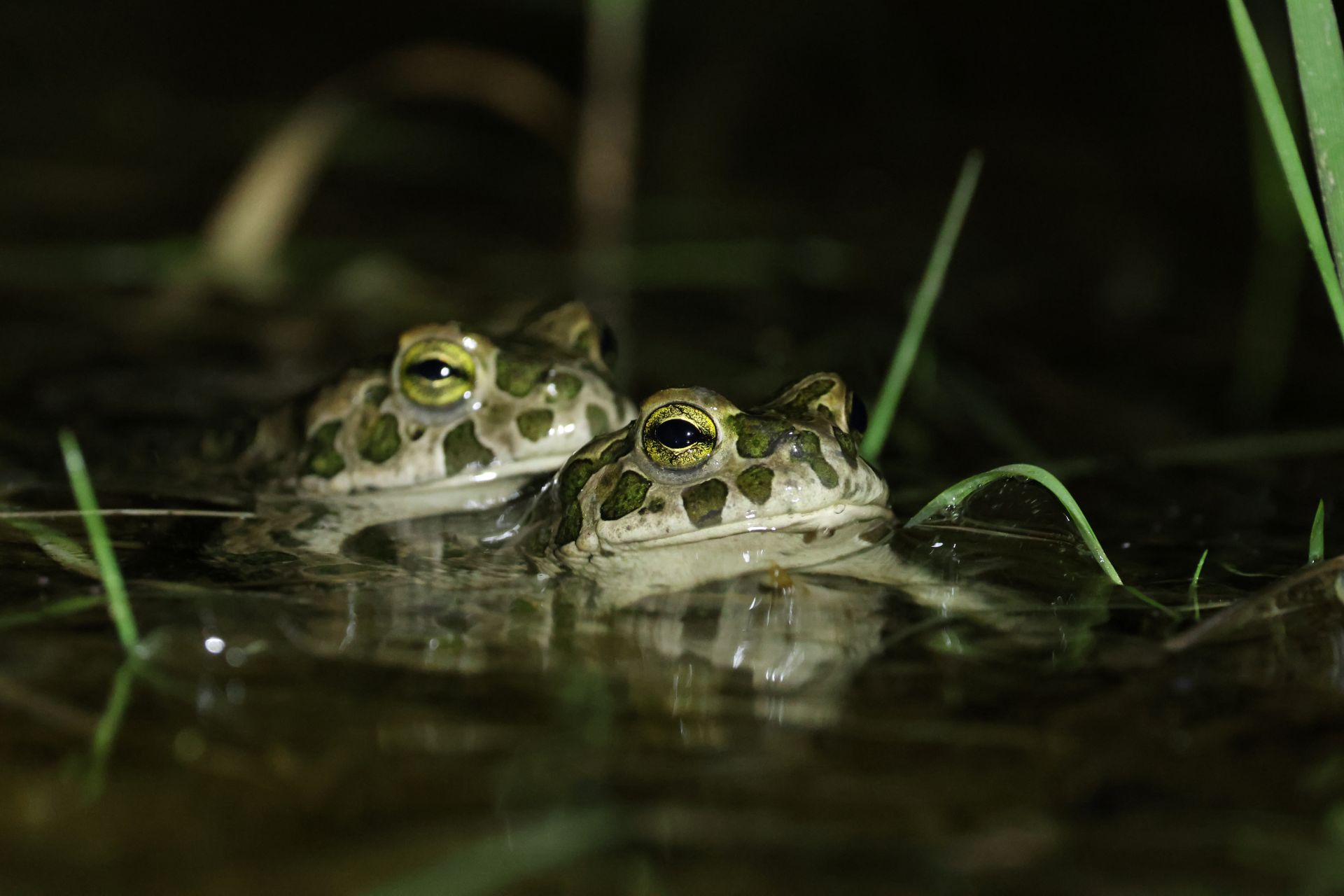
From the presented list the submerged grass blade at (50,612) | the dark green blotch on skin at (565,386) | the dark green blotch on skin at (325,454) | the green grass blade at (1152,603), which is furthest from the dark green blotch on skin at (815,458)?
the dark green blotch on skin at (325,454)

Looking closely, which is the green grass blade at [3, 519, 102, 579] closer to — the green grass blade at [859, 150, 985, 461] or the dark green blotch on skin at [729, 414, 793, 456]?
the dark green blotch on skin at [729, 414, 793, 456]

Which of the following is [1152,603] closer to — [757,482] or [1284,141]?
[757,482]

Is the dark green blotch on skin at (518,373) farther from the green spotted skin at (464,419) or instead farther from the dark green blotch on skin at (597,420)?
the dark green blotch on skin at (597,420)

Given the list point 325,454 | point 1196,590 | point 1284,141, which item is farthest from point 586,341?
point 1284,141

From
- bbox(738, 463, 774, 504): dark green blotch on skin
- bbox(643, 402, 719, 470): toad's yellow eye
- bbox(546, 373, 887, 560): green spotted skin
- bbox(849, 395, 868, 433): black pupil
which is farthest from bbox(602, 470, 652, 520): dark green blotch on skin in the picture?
bbox(849, 395, 868, 433): black pupil

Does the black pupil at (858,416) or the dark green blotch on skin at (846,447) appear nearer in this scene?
the dark green blotch on skin at (846,447)

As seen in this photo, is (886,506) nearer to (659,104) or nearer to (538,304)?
(538,304)
